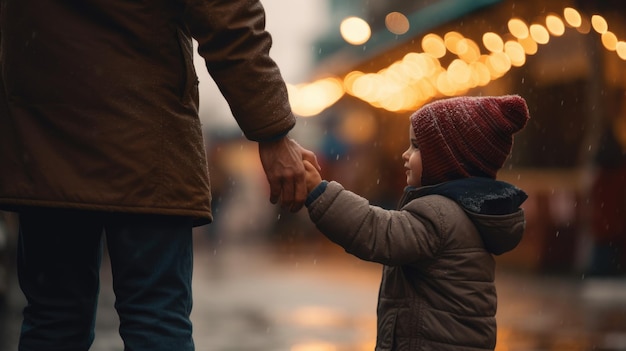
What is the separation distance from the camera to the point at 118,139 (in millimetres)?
2676

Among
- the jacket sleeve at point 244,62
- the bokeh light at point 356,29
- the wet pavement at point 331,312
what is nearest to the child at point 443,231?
the jacket sleeve at point 244,62

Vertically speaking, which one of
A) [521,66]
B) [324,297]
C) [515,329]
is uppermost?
[521,66]

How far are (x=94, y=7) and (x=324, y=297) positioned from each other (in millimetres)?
7229

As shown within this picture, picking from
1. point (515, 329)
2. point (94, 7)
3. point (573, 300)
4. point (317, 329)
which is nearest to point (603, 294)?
point (573, 300)

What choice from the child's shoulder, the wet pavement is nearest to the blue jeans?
the child's shoulder

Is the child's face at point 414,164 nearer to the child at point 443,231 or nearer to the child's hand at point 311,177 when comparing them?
the child at point 443,231

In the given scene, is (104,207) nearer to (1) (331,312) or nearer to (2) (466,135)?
(2) (466,135)

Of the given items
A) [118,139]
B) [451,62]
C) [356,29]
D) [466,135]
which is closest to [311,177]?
[466,135]

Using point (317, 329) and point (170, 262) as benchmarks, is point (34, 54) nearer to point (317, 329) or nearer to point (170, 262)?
point (170, 262)

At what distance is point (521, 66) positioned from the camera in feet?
48.2

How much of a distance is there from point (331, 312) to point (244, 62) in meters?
5.56

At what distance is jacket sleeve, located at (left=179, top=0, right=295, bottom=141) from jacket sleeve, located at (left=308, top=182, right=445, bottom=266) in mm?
266

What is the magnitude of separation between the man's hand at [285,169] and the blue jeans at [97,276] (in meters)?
0.30

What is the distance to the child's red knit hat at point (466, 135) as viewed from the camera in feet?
10.0
